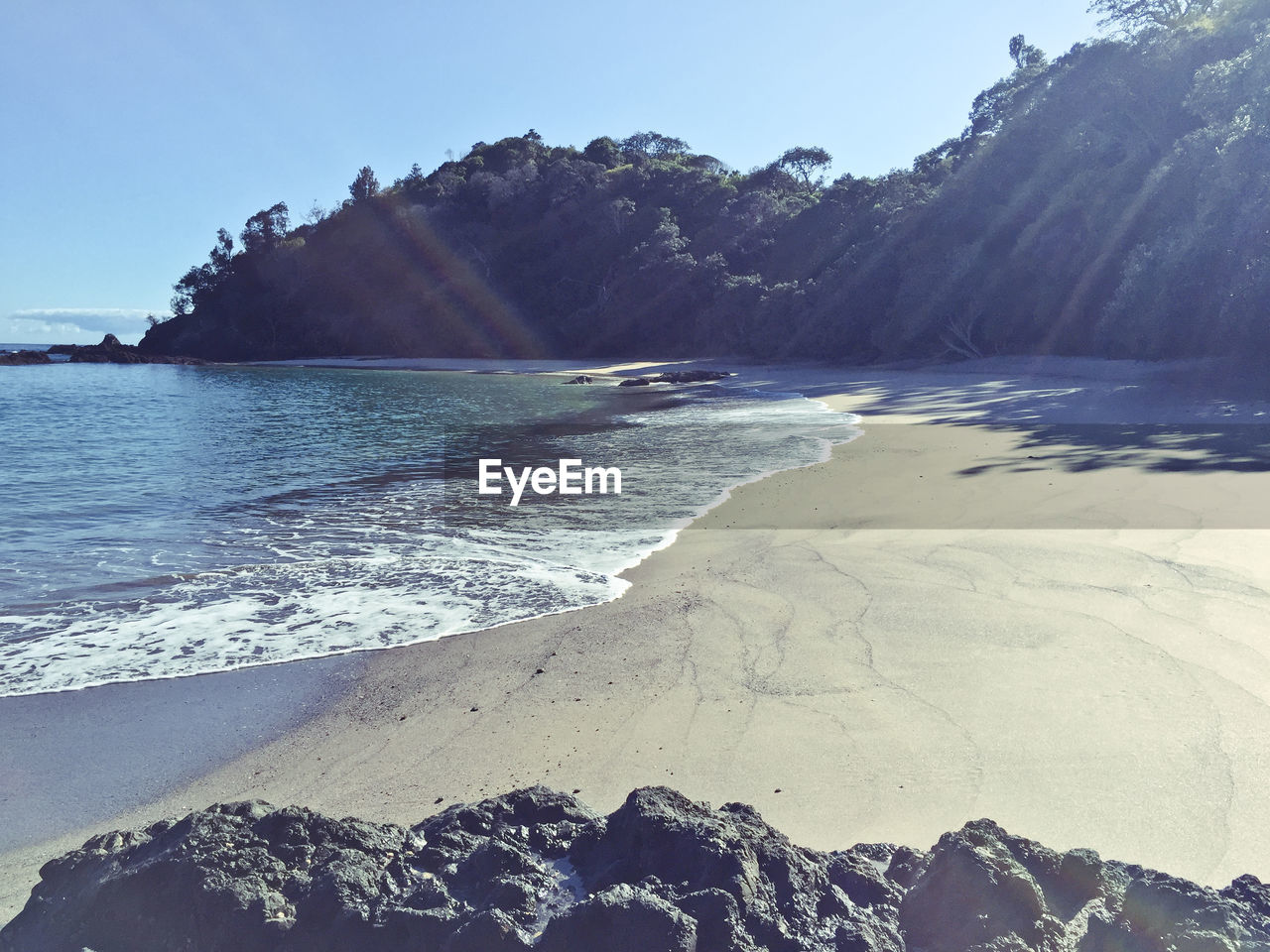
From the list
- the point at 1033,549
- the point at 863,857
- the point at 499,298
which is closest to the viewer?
the point at 863,857

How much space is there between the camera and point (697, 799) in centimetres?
284

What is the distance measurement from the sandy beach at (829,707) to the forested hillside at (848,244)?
592 inches

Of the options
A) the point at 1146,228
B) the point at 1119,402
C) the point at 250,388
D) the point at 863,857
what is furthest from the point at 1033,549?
the point at 250,388

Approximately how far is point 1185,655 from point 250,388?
38.6 metres

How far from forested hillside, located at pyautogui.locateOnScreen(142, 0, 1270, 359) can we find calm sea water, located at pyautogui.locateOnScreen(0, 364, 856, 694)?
999 cm

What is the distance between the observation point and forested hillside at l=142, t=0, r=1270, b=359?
1950cm

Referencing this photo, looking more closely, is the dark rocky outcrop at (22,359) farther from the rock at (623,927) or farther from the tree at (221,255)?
the rock at (623,927)

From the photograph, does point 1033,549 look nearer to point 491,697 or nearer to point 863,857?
point 491,697

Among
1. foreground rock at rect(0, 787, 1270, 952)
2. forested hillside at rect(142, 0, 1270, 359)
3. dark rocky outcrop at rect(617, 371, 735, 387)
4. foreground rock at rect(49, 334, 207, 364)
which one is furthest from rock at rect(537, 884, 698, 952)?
foreground rock at rect(49, 334, 207, 364)

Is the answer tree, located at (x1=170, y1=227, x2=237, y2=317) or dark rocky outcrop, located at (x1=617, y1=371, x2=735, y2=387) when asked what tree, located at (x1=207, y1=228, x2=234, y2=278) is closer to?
tree, located at (x1=170, y1=227, x2=237, y2=317)

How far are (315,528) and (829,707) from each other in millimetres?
5987

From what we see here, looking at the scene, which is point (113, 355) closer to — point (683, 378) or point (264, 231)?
point (264, 231)

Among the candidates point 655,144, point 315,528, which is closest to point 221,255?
point 655,144

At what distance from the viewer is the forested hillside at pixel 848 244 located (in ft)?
64.0
